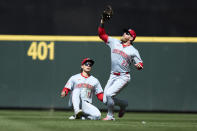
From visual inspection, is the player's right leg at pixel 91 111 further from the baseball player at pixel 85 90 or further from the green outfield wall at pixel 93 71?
the green outfield wall at pixel 93 71

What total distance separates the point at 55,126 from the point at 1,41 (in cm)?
661

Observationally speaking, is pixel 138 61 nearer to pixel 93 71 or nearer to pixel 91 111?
pixel 91 111

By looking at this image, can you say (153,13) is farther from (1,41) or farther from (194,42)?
(1,41)

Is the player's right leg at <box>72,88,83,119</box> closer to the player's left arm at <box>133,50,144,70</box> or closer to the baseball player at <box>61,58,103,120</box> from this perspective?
the baseball player at <box>61,58,103,120</box>

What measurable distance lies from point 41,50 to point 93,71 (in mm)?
1416

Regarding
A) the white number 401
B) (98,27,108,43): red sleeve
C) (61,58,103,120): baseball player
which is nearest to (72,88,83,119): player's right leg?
(61,58,103,120): baseball player

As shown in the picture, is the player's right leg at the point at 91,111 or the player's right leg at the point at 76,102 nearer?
the player's right leg at the point at 76,102

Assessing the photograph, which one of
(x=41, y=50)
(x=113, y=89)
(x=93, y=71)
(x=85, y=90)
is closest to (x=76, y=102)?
(x=85, y=90)

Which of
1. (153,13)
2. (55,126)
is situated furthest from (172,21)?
(55,126)

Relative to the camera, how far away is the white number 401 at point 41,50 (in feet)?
45.7

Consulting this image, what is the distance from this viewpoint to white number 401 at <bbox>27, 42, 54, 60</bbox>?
1394 cm

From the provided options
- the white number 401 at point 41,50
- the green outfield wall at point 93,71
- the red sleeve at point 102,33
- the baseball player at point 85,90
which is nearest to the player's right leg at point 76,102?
the baseball player at point 85,90

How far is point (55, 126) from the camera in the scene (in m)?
7.72

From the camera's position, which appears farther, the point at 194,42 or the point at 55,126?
the point at 194,42
